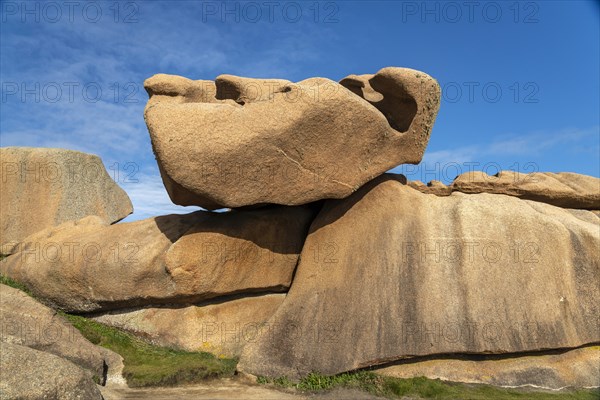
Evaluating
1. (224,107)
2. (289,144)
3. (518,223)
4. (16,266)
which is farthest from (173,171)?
(518,223)

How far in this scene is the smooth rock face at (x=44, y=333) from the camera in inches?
311

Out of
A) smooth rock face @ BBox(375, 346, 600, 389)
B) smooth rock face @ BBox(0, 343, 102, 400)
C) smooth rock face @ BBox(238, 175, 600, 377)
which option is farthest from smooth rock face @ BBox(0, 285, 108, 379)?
smooth rock face @ BBox(375, 346, 600, 389)

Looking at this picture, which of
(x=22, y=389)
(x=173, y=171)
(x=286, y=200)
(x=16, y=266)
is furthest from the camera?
(x=16, y=266)

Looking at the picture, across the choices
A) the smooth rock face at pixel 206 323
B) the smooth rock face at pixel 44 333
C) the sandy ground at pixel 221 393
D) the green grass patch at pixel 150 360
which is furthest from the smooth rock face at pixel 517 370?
the smooth rock face at pixel 44 333

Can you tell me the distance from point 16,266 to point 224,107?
18.7 ft

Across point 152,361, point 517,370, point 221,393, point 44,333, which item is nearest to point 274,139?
point 221,393

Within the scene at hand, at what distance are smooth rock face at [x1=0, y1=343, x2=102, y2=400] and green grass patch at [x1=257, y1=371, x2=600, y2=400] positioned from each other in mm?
2823

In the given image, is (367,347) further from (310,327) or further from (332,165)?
(332,165)

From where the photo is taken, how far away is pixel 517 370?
311 inches

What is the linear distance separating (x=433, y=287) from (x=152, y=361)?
184 inches

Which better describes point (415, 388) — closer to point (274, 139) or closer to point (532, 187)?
point (274, 139)

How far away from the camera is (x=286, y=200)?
8578 mm

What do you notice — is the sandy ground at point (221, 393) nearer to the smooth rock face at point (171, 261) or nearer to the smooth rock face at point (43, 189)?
the smooth rock face at point (171, 261)

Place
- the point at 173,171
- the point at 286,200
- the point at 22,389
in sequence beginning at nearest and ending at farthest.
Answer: the point at 22,389, the point at 173,171, the point at 286,200
